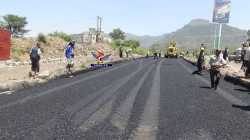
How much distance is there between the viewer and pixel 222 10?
153ft

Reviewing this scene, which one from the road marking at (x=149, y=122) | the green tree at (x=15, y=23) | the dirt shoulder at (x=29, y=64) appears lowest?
the road marking at (x=149, y=122)

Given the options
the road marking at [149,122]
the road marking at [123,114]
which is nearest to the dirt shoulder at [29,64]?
the road marking at [123,114]

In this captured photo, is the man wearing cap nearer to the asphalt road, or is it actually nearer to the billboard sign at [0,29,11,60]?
the asphalt road

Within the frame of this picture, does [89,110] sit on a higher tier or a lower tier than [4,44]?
lower

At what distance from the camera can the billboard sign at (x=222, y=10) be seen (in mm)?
46097

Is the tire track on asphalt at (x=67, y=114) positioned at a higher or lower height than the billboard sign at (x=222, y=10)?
lower

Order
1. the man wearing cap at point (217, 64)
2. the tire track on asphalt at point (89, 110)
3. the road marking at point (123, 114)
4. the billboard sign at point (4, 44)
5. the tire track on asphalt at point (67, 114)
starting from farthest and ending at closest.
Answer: the billboard sign at point (4, 44)
the man wearing cap at point (217, 64)
the tire track on asphalt at point (89, 110)
the road marking at point (123, 114)
the tire track on asphalt at point (67, 114)

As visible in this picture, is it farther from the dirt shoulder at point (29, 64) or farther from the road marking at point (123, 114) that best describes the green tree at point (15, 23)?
the road marking at point (123, 114)

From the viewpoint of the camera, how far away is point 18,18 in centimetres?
5681

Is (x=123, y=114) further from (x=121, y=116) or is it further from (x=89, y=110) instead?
(x=89, y=110)

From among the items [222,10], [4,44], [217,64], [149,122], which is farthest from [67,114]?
[222,10]

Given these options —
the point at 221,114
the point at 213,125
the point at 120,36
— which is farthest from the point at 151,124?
the point at 120,36

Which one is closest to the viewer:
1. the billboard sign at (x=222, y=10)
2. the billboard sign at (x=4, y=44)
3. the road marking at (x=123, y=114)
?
the road marking at (x=123, y=114)

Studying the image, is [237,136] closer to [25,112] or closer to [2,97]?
[25,112]
